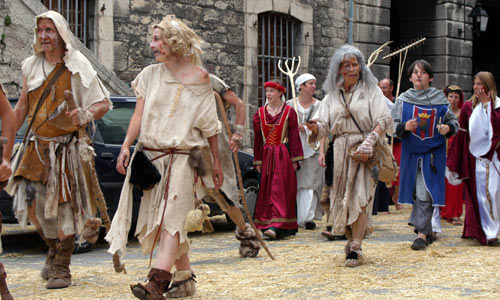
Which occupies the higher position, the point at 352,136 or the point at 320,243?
the point at 352,136

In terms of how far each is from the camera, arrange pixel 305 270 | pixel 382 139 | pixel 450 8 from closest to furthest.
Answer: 1. pixel 305 270
2. pixel 382 139
3. pixel 450 8

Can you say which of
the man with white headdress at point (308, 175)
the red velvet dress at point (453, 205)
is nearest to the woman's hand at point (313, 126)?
the man with white headdress at point (308, 175)

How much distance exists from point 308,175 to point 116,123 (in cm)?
272

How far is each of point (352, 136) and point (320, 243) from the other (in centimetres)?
189

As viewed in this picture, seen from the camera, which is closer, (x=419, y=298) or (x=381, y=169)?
(x=419, y=298)

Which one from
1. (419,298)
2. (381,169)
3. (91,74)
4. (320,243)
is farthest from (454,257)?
(91,74)

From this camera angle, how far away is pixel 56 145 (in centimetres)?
631

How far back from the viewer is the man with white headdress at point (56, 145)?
6.24 m

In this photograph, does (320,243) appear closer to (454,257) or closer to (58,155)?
(454,257)

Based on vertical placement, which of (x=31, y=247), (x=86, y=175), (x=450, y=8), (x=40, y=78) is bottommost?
(x=31, y=247)

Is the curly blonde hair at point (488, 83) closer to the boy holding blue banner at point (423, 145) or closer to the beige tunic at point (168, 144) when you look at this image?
the boy holding blue banner at point (423, 145)

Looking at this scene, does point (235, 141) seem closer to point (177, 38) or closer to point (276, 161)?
point (177, 38)

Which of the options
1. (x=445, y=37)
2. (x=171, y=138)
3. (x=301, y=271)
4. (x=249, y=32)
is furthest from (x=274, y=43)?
(x=171, y=138)

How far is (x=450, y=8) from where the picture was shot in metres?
20.7
